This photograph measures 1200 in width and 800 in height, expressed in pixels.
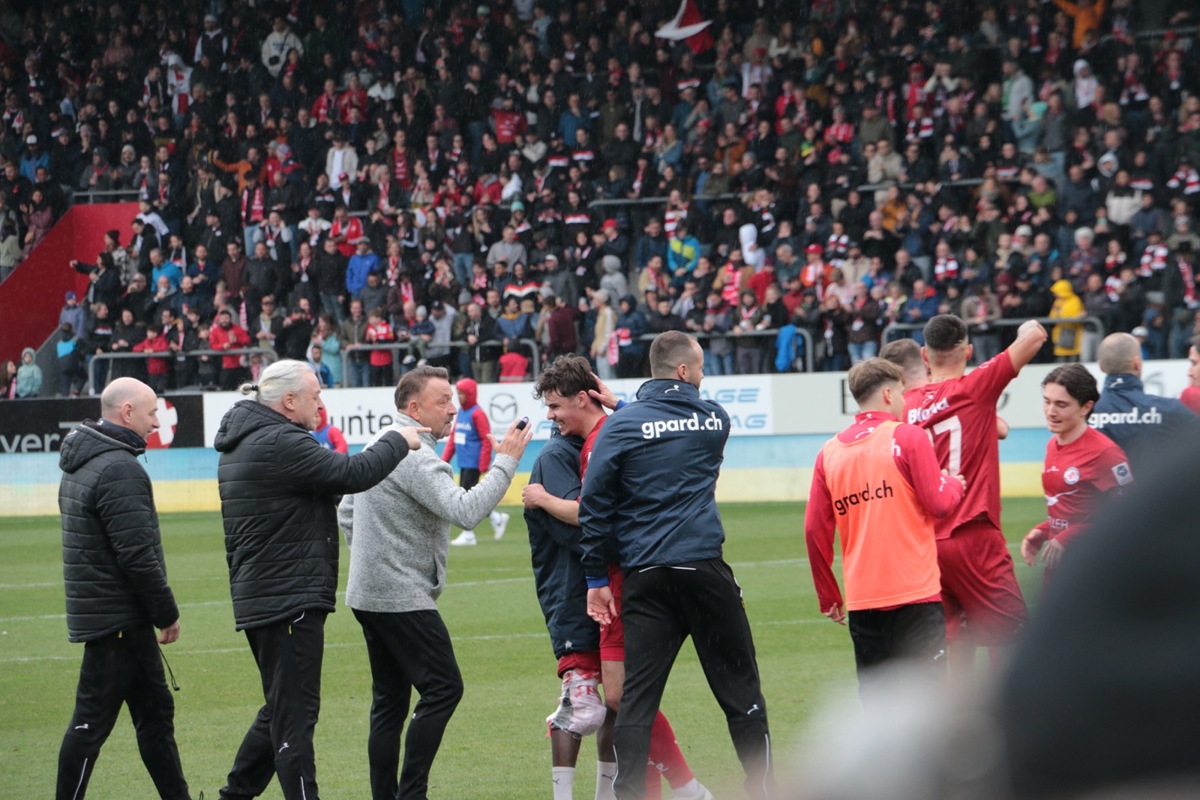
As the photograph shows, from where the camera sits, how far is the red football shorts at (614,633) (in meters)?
6.26

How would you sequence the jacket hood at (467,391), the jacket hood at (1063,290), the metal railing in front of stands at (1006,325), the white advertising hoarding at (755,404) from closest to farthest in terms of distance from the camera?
the jacket hood at (467,391), the metal railing in front of stands at (1006,325), the jacket hood at (1063,290), the white advertising hoarding at (755,404)

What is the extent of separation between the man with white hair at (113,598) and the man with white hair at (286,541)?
1.56ft

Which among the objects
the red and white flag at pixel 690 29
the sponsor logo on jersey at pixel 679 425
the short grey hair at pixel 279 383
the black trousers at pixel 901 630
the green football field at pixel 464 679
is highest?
the red and white flag at pixel 690 29

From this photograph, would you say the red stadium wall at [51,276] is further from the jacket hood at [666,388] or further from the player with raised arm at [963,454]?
the jacket hood at [666,388]

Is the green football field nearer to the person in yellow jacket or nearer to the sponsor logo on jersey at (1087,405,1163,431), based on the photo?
the sponsor logo on jersey at (1087,405,1163,431)

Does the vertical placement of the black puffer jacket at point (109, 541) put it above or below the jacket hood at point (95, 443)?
below

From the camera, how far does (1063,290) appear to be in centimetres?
2088

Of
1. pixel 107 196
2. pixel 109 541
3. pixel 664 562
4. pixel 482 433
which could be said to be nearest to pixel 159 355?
pixel 107 196

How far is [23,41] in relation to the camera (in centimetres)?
3459

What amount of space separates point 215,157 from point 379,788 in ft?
84.7

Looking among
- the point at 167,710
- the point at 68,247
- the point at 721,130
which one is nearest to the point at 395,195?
the point at 721,130

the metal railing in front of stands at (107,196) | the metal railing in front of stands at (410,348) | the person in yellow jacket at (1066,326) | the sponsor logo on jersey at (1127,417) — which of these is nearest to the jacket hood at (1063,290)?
the person in yellow jacket at (1066,326)

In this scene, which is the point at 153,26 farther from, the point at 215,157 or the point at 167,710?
the point at 167,710

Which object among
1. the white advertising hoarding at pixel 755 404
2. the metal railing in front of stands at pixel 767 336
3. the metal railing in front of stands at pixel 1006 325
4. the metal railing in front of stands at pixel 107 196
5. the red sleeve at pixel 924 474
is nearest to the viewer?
the red sleeve at pixel 924 474
